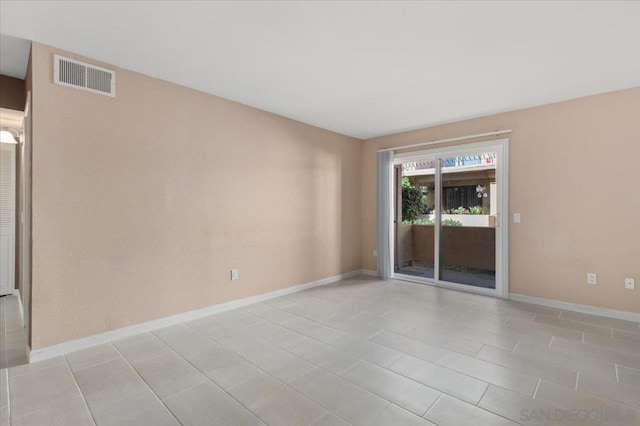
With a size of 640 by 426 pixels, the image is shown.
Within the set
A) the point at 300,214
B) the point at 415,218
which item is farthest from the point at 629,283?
the point at 300,214

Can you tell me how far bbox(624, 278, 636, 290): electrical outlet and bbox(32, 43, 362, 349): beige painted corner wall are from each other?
154 inches

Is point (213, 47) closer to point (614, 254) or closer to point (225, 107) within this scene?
point (225, 107)

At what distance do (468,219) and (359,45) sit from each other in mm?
3312

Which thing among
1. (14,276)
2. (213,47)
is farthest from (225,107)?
(14,276)

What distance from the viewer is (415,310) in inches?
146

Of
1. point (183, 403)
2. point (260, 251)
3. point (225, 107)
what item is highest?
point (225, 107)

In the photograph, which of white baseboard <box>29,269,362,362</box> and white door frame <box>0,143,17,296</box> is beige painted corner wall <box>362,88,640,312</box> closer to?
white baseboard <box>29,269,362,362</box>

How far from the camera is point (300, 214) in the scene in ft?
15.3

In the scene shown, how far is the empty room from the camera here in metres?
2.04

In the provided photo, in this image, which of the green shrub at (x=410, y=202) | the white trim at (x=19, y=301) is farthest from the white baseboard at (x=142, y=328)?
the green shrub at (x=410, y=202)

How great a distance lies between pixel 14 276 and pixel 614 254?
7.77 m

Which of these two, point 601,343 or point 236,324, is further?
point 236,324

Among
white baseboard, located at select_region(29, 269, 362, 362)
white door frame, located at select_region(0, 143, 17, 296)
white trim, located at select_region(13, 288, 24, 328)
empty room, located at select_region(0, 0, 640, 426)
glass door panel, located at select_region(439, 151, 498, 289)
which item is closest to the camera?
empty room, located at select_region(0, 0, 640, 426)

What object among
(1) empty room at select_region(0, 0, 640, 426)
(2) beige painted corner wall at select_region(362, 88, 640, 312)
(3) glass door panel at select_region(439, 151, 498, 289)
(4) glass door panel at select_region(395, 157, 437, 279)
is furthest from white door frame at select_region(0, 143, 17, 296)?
A: (2) beige painted corner wall at select_region(362, 88, 640, 312)
